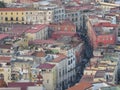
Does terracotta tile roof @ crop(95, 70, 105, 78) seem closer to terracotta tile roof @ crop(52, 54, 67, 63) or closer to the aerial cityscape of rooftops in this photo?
the aerial cityscape of rooftops

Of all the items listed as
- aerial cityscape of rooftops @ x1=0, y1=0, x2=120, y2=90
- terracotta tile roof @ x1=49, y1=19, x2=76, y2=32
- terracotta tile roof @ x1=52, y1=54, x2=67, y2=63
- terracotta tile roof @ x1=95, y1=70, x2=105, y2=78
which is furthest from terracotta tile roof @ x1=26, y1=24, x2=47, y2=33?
terracotta tile roof @ x1=95, y1=70, x2=105, y2=78

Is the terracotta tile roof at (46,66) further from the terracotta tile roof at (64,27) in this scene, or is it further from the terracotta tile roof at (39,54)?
the terracotta tile roof at (64,27)

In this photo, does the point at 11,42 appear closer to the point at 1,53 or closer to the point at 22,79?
the point at 1,53

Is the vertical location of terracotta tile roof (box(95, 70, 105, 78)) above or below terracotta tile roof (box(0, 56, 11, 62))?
below

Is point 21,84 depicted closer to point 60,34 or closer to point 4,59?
point 4,59

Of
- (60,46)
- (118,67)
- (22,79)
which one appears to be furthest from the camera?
(60,46)

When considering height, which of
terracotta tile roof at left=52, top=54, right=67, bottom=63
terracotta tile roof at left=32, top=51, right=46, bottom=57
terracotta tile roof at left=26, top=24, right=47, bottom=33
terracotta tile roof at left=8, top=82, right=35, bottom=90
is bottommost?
terracotta tile roof at left=26, top=24, right=47, bottom=33

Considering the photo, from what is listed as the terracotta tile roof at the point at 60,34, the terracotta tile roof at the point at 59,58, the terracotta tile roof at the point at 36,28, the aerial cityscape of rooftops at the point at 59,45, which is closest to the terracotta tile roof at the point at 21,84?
the aerial cityscape of rooftops at the point at 59,45

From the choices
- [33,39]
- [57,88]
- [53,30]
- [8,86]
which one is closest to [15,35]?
[33,39]
